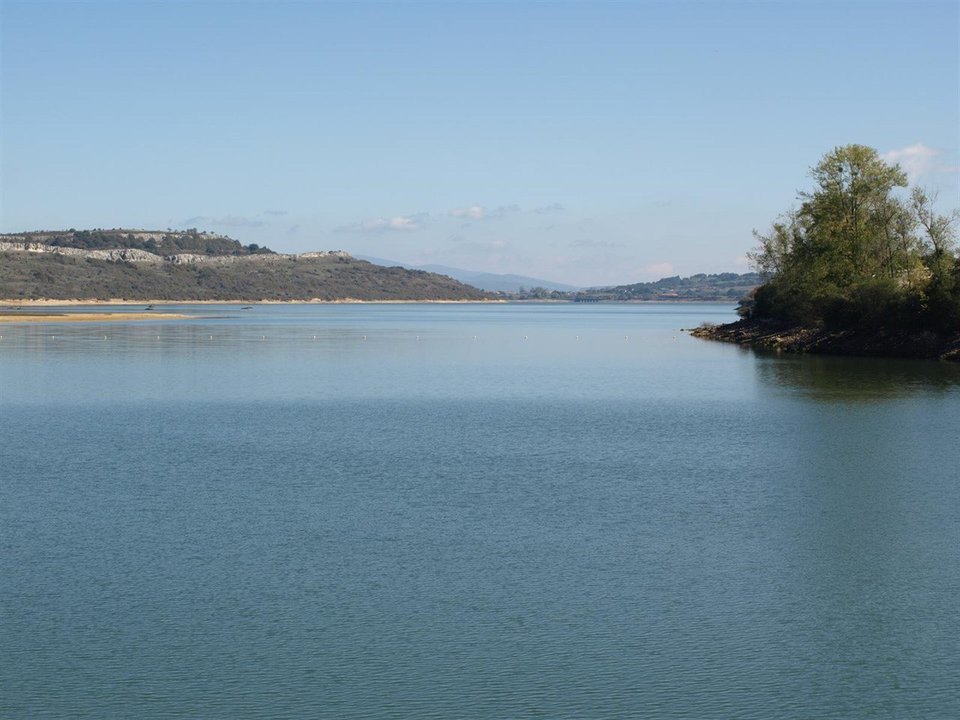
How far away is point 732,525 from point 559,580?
4665 millimetres

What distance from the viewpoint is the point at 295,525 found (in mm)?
18750

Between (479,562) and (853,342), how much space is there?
50376 millimetres

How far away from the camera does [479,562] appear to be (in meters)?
16.5

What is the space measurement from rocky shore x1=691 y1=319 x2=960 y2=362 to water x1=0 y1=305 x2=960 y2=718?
2277 centimetres

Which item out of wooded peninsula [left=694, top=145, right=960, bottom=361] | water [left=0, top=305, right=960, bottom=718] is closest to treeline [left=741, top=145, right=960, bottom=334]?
wooded peninsula [left=694, top=145, right=960, bottom=361]

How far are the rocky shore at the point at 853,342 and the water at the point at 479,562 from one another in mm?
22766

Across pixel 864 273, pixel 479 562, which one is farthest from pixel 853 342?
pixel 479 562

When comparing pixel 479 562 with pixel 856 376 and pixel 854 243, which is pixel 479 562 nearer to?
pixel 856 376

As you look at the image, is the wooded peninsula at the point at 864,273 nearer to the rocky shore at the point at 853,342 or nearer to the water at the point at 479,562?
the rocky shore at the point at 853,342

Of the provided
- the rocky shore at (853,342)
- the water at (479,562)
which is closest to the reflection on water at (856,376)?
the rocky shore at (853,342)

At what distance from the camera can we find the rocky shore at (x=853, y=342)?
56.6 meters

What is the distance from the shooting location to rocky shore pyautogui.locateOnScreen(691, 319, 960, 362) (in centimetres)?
5659

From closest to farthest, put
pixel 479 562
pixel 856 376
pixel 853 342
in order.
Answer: pixel 479 562 → pixel 856 376 → pixel 853 342

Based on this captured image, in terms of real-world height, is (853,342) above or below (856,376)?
above
